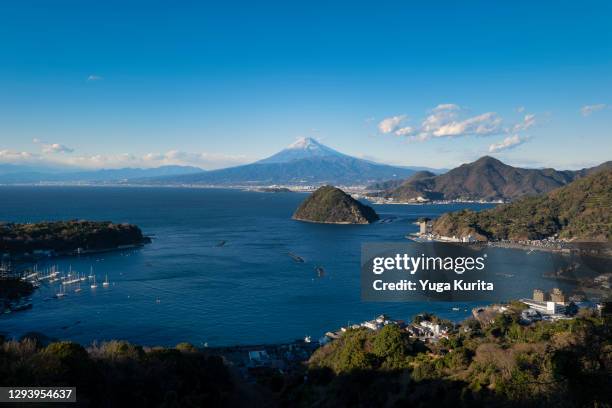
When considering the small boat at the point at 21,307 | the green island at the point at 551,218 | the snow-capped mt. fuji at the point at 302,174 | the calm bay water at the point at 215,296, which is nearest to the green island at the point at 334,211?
the green island at the point at 551,218

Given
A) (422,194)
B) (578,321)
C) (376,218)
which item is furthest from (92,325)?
(422,194)

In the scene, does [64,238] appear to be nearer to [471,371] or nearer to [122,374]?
[122,374]

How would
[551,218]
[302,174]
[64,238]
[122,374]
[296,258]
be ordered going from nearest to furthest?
1. [122,374]
2. [296,258]
3. [64,238]
4. [551,218]
5. [302,174]

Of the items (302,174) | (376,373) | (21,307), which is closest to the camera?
(376,373)

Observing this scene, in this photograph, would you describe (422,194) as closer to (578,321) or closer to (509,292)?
(509,292)

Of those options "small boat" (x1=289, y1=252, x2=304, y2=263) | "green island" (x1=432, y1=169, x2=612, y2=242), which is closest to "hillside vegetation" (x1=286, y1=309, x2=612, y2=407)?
"small boat" (x1=289, y1=252, x2=304, y2=263)

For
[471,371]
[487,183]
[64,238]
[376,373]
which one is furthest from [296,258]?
[487,183]

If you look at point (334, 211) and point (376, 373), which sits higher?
point (334, 211)
